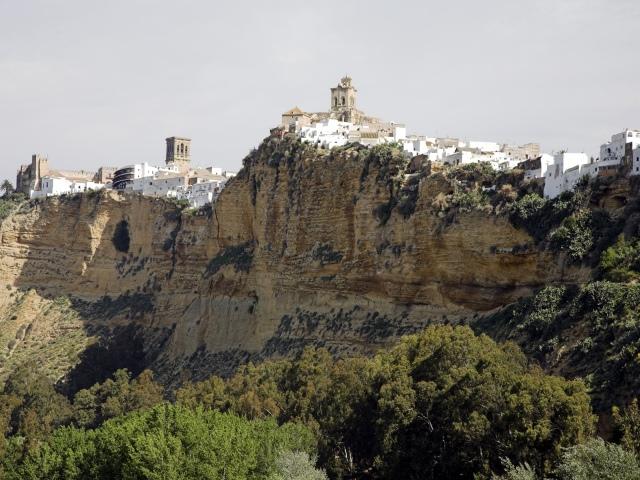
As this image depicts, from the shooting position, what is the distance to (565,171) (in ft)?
146

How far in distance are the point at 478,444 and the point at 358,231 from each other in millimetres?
22565

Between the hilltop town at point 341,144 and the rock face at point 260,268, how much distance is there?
2.84 meters

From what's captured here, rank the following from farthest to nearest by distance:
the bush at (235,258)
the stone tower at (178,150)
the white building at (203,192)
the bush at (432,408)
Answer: the stone tower at (178,150) → the white building at (203,192) → the bush at (235,258) → the bush at (432,408)

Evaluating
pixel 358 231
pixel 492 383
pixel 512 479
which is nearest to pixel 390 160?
pixel 358 231

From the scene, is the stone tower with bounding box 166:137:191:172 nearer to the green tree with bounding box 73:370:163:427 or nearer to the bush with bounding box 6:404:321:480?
the green tree with bounding box 73:370:163:427

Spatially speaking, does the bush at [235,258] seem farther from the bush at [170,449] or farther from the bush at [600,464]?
the bush at [600,464]

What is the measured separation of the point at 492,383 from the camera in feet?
105

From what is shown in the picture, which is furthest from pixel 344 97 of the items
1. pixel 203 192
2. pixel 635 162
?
pixel 635 162

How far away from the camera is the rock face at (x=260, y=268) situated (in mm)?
46625

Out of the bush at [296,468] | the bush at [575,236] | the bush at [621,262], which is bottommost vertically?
the bush at [296,468]

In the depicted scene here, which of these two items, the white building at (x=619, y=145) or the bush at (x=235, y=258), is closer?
the white building at (x=619, y=145)

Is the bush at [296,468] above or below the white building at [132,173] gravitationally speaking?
below

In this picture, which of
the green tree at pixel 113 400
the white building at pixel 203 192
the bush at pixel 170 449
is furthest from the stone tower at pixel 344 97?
the bush at pixel 170 449

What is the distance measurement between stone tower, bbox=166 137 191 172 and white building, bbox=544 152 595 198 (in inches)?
2115
